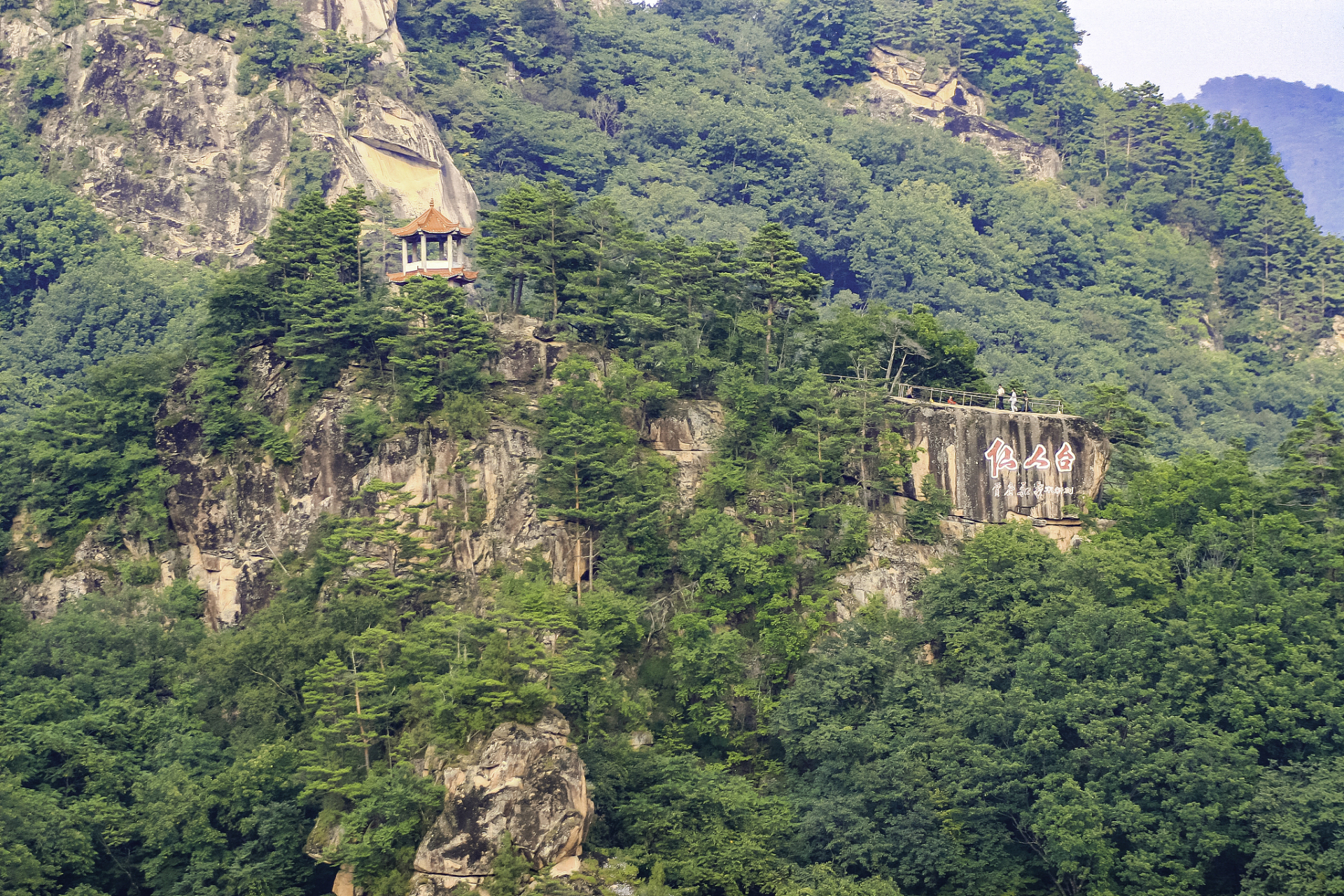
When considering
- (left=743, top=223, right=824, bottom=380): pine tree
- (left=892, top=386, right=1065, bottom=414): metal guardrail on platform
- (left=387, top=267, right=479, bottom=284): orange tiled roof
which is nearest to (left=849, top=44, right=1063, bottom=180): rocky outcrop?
(left=743, top=223, right=824, bottom=380): pine tree

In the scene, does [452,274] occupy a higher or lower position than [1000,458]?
higher

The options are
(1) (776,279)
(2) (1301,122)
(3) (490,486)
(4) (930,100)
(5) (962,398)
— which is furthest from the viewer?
(2) (1301,122)

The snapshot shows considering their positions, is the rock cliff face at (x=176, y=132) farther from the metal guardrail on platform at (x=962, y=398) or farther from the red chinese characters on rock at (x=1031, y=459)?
the red chinese characters on rock at (x=1031, y=459)

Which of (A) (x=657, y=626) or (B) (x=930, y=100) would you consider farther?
(B) (x=930, y=100)

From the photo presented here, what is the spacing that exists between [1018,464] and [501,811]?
44.6 ft

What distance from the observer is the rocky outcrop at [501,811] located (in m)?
26.9

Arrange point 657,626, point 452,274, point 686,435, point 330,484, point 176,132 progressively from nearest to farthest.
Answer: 1. point 657,626
2. point 330,484
3. point 686,435
4. point 452,274
5. point 176,132

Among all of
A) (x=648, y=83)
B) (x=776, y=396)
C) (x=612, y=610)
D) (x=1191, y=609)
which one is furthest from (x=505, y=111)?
(x=1191, y=609)

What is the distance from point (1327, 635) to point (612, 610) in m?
13.5

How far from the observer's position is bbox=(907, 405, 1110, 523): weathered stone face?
32750mm

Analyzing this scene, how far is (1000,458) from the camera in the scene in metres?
32.8

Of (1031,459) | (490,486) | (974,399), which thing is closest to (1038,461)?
(1031,459)

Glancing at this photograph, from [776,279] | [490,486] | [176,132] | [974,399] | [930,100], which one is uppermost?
[930,100]

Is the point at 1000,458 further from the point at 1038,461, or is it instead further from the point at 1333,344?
the point at 1333,344
